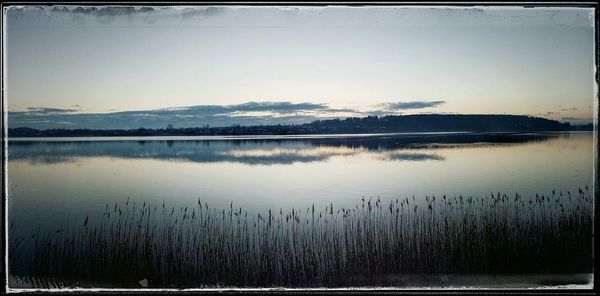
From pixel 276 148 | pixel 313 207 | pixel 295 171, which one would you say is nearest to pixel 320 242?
pixel 313 207

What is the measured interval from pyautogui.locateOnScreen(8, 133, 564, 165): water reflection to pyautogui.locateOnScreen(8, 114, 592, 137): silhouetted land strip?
57mm

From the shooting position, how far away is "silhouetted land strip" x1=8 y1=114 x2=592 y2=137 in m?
3.23

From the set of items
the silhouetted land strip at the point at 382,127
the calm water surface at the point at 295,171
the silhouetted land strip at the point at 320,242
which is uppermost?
the silhouetted land strip at the point at 382,127

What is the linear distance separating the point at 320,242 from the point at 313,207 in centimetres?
28

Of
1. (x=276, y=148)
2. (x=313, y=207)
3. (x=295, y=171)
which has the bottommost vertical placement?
(x=313, y=207)

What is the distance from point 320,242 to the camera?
3.31 meters

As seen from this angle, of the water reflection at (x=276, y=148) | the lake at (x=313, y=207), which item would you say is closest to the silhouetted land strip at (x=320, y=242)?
the lake at (x=313, y=207)

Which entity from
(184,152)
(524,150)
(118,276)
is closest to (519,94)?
(524,150)

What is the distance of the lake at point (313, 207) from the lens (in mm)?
3174

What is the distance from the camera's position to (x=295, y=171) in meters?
3.22

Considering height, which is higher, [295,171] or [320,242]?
[295,171]

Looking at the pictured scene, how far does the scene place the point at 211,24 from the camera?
10.0ft

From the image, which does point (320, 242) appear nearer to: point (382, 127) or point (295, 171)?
point (295, 171)

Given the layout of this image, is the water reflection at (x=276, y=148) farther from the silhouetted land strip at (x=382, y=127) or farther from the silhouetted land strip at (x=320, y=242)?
the silhouetted land strip at (x=320, y=242)
